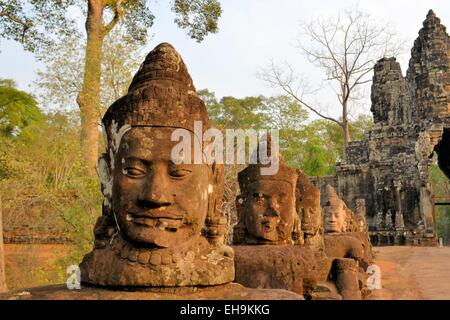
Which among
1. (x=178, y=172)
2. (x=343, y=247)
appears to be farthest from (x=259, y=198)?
(x=343, y=247)

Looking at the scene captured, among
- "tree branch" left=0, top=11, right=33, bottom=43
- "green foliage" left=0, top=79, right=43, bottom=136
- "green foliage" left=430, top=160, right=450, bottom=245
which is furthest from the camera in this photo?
"green foliage" left=430, top=160, right=450, bottom=245

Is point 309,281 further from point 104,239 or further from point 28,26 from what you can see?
point 28,26

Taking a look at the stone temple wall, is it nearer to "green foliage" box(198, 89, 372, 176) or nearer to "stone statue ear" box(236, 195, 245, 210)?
"green foliage" box(198, 89, 372, 176)

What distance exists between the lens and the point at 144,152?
99.2 inches

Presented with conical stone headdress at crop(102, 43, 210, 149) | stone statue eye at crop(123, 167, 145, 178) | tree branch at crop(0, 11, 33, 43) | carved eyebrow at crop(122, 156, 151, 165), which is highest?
tree branch at crop(0, 11, 33, 43)

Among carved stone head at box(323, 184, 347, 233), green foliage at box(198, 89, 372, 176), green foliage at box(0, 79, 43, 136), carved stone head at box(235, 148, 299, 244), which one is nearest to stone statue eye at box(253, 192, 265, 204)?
carved stone head at box(235, 148, 299, 244)

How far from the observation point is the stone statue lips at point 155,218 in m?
2.47

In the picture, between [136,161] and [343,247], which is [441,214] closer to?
[343,247]

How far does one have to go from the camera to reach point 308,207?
495 centimetres

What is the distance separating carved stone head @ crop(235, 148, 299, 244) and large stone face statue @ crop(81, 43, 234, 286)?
133 centimetres

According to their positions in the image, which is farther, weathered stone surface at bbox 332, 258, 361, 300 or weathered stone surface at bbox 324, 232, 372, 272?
weathered stone surface at bbox 324, 232, 372, 272

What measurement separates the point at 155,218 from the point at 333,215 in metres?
5.43

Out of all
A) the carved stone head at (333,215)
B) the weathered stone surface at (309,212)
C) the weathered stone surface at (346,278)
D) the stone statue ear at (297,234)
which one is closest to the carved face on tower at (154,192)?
the stone statue ear at (297,234)

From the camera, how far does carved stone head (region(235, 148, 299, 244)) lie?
4.06 meters
